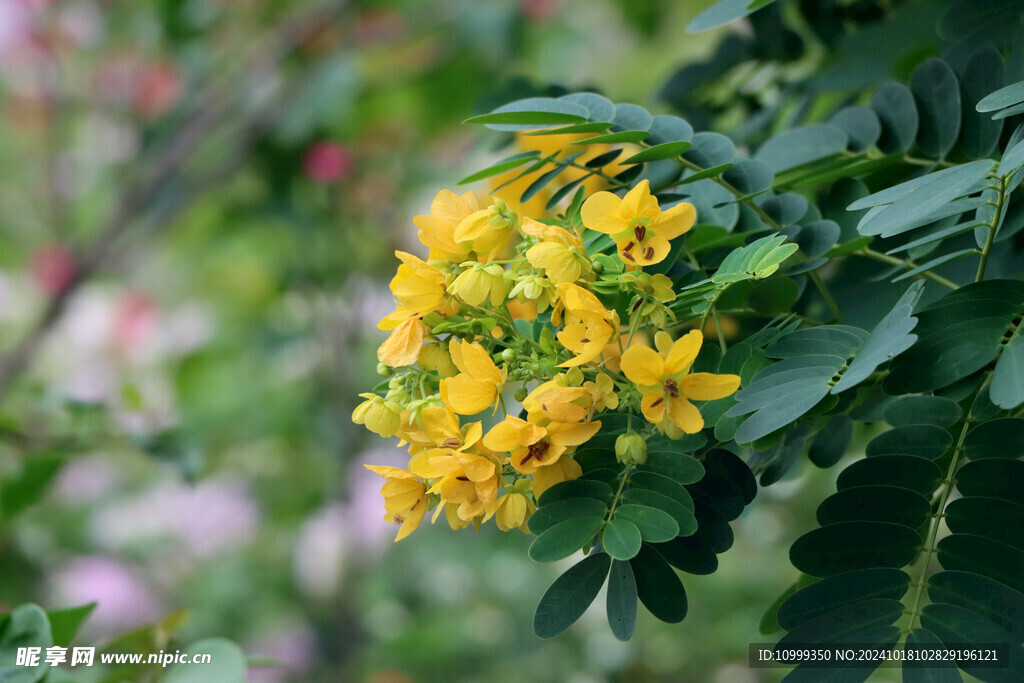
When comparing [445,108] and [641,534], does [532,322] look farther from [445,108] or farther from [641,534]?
[445,108]

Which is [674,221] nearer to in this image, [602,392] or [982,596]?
[602,392]

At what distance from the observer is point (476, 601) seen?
1.27 metres

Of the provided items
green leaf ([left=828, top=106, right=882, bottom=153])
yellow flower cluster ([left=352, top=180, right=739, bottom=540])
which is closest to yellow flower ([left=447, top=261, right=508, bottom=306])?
yellow flower cluster ([left=352, top=180, right=739, bottom=540])

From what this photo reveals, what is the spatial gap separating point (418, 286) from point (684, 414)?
0.31ft

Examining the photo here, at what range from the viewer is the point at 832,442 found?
1.06 feet

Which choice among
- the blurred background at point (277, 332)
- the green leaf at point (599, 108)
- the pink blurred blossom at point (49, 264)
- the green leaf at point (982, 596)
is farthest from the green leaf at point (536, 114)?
the pink blurred blossom at point (49, 264)

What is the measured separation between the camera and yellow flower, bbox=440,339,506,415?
0.25 meters

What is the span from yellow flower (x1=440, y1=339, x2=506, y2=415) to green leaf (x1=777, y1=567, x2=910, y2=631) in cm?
13

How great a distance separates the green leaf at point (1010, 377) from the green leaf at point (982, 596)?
6cm

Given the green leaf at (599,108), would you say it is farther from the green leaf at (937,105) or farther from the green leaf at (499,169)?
the green leaf at (937,105)

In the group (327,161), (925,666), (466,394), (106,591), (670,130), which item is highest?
(327,161)

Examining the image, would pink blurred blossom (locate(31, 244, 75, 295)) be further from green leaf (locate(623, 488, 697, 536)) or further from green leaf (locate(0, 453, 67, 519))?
green leaf (locate(623, 488, 697, 536))

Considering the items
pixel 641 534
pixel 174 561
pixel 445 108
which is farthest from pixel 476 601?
pixel 641 534

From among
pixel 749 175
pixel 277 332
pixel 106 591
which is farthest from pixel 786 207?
pixel 106 591
